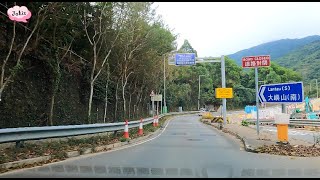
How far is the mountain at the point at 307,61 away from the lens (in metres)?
116

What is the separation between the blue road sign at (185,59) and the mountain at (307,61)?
8036 centimetres

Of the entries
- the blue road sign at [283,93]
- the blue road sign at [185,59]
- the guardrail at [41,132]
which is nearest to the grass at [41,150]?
the guardrail at [41,132]

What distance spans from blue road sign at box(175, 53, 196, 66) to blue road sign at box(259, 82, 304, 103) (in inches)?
799

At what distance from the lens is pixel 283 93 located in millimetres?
16922

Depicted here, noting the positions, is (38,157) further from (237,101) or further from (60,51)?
(237,101)

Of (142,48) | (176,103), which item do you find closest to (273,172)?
(142,48)

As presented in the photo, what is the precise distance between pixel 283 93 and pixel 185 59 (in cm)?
2216

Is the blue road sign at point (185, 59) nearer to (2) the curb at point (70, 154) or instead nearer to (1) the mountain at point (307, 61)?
(2) the curb at point (70, 154)

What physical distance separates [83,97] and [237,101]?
82.7m

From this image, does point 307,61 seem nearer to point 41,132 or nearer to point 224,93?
point 224,93

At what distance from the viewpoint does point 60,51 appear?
22359mm

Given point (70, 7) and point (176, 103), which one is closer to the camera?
point (70, 7)

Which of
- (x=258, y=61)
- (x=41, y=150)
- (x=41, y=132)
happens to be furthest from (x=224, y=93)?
(x=41, y=150)

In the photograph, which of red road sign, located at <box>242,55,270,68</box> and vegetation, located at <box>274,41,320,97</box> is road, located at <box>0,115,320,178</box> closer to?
red road sign, located at <box>242,55,270,68</box>
